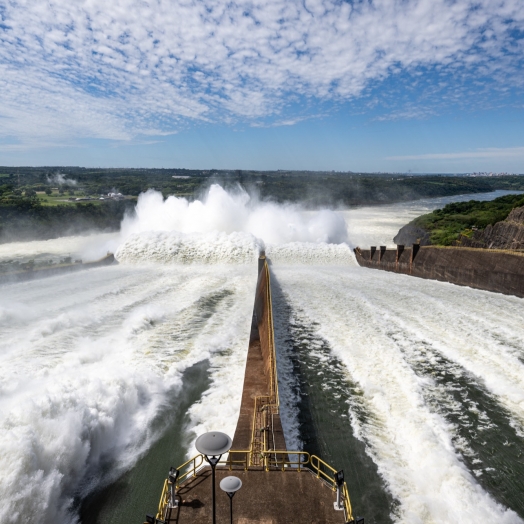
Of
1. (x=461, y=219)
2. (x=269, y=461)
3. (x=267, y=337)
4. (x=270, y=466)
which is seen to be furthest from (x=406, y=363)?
(x=461, y=219)

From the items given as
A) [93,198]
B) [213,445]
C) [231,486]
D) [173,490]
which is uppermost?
[213,445]

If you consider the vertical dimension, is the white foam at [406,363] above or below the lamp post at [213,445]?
below

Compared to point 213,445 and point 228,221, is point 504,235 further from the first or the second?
point 213,445

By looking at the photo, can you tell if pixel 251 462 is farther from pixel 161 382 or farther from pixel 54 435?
pixel 161 382

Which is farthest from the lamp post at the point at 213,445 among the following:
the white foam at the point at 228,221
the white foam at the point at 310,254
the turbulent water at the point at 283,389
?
the white foam at the point at 228,221

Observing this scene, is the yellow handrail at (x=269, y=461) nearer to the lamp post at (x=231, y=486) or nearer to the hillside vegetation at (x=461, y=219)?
the lamp post at (x=231, y=486)

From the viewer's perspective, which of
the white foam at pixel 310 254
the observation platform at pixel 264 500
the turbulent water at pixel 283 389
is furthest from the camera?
the white foam at pixel 310 254

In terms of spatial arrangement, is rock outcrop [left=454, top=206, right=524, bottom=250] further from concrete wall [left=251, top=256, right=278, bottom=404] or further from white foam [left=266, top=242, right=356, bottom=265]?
concrete wall [left=251, top=256, right=278, bottom=404]
